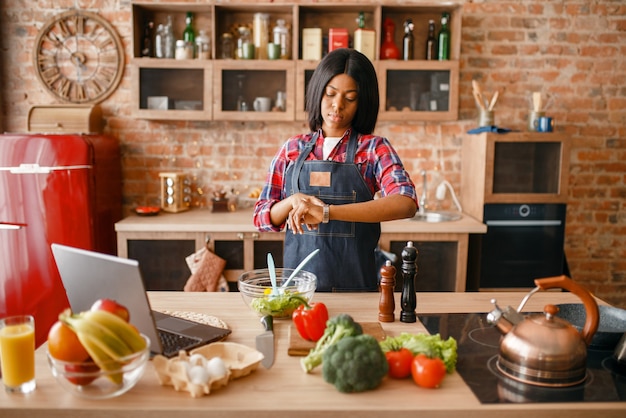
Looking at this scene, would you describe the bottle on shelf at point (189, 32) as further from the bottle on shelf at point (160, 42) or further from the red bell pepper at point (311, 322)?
the red bell pepper at point (311, 322)

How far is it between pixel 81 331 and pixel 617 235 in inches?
158

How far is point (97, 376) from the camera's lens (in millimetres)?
1109

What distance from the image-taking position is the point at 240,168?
399cm

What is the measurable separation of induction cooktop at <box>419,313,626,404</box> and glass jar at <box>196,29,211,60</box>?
8.70 ft

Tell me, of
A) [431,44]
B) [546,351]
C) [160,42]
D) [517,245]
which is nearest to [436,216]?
[517,245]

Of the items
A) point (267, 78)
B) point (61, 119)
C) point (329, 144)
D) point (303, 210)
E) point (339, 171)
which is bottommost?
point (303, 210)

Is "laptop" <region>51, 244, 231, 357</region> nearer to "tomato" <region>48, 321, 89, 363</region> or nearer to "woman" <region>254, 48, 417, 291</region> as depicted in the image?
"tomato" <region>48, 321, 89, 363</region>

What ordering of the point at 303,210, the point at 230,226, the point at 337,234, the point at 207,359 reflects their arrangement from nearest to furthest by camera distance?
the point at 207,359, the point at 303,210, the point at 337,234, the point at 230,226

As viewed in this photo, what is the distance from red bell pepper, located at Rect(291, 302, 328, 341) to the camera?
4.63ft

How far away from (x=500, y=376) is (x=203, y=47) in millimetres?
3070

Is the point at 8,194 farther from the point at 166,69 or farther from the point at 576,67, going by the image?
the point at 576,67

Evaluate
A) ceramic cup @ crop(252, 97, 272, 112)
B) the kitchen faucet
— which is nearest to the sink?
the kitchen faucet

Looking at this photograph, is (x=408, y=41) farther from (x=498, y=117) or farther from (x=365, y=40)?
(x=498, y=117)

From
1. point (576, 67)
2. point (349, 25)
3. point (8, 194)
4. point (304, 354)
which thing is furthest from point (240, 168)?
point (304, 354)
